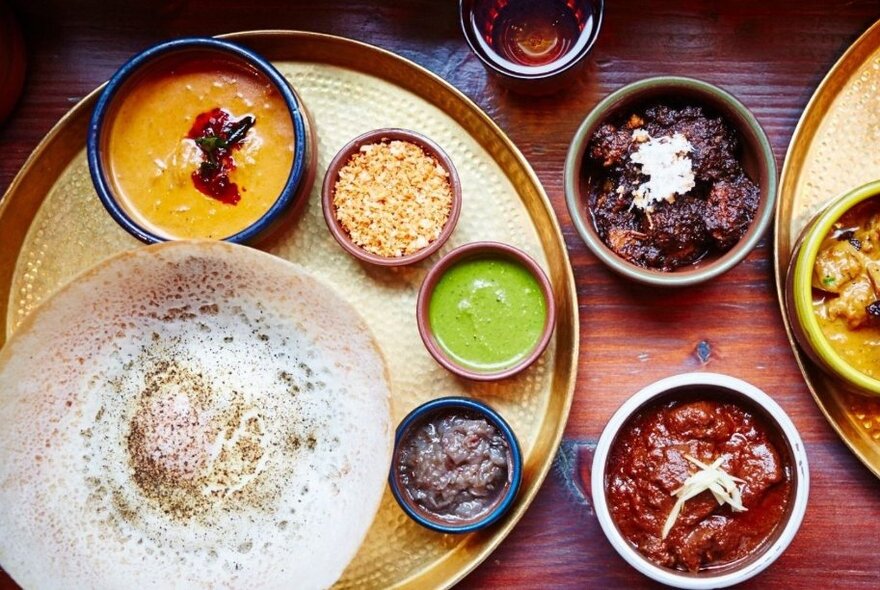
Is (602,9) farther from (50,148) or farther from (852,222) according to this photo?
(50,148)

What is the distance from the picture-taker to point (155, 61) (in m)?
2.10

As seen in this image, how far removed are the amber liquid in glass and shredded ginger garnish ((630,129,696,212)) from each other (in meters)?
0.36

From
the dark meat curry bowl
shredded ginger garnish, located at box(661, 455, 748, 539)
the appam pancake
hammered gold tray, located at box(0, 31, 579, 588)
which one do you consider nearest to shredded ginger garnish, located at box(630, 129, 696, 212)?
the dark meat curry bowl

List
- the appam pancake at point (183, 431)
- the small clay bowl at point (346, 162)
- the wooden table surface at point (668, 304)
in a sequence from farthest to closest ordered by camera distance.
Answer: the wooden table surface at point (668, 304) < the small clay bowl at point (346, 162) < the appam pancake at point (183, 431)

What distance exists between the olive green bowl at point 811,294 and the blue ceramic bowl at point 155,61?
1144mm

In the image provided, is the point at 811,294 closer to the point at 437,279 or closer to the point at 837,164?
the point at 837,164

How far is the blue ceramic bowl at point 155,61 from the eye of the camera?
6.68 ft

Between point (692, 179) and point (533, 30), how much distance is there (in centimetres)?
56

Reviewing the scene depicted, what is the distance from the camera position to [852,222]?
2051 mm

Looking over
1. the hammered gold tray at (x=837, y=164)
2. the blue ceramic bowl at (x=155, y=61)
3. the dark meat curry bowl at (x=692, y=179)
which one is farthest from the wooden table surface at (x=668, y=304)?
the blue ceramic bowl at (x=155, y=61)

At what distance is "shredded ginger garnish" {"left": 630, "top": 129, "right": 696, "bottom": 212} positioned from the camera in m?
2.03

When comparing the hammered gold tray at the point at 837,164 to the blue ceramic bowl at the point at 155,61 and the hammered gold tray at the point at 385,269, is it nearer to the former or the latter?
the hammered gold tray at the point at 385,269

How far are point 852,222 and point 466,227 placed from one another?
0.89 m

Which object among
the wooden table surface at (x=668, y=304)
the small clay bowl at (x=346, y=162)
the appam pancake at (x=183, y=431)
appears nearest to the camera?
the appam pancake at (x=183, y=431)
